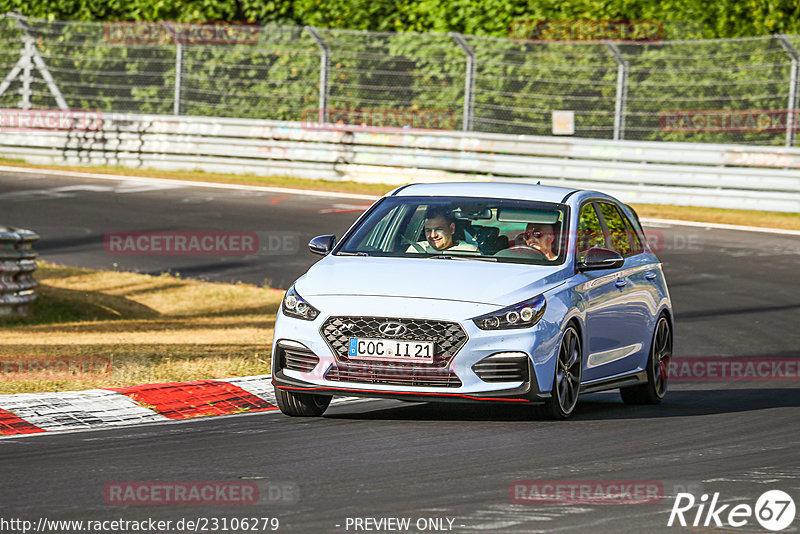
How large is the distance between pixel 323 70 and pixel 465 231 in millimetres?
19037

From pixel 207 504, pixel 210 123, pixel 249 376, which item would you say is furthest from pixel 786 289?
pixel 210 123

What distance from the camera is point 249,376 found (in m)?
10.9

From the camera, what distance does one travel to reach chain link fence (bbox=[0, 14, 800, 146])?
2545 cm

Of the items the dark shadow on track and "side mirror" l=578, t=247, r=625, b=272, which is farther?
"side mirror" l=578, t=247, r=625, b=272

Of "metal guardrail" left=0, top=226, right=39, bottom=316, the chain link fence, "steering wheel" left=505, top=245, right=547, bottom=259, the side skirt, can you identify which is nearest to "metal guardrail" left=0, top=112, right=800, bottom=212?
the chain link fence

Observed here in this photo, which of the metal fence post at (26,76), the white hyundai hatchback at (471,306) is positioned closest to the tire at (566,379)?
the white hyundai hatchback at (471,306)

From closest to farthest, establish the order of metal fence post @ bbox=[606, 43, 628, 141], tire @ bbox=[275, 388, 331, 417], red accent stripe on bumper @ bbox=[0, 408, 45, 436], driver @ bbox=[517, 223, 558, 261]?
1. red accent stripe on bumper @ bbox=[0, 408, 45, 436]
2. tire @ bbox=[275, 388, 331, 417]
3. driver @ bbox=[517, 223, 558, 261]
4. metal fence post @ bbox=[606, 43, 628, 141]

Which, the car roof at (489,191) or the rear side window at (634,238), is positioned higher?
the car roof at (489,191)

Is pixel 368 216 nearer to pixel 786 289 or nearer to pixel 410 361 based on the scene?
pixel 410 361

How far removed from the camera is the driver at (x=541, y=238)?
9602 mm

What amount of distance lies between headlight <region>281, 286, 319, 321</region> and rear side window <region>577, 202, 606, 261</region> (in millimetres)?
1984

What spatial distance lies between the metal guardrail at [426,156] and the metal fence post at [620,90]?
63 cm

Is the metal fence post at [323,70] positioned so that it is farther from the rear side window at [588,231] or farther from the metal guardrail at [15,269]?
the rear side window at [588,231]

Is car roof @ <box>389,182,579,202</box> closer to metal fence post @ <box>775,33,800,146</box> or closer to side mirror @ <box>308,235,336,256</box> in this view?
side mirror @ <box>308,235,336,256</box>
